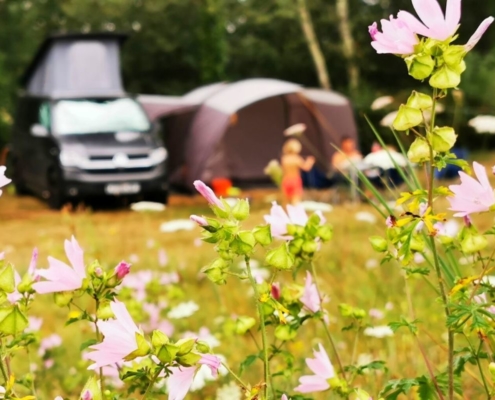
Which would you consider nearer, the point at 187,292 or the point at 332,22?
the point at 187,292

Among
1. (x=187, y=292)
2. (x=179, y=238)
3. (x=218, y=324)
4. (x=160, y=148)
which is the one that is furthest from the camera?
(x=160, y=148)

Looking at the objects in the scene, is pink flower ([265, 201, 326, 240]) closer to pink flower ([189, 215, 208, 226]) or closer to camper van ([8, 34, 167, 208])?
pink flower ([189, 215, 208, 226])

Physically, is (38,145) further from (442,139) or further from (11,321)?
(442,139)

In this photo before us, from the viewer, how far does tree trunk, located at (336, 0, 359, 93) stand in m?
23.0

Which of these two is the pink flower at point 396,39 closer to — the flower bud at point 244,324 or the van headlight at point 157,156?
the flower bud at point 244,324

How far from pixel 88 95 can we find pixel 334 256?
766cm

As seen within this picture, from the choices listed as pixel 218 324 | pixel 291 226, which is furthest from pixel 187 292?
pixel 291 226

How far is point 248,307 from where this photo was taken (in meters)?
3.63

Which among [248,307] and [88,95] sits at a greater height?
[248,307]

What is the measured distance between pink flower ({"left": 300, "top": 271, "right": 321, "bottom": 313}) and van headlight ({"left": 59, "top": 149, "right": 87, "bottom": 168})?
9.74 meters

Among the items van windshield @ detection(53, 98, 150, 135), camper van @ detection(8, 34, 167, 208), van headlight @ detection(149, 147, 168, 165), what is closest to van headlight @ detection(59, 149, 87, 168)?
camper van @ detection(8, 34, 167, 208)

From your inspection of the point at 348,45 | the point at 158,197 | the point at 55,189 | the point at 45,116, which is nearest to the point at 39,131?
the point at 45,116

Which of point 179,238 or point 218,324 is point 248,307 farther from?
point 179,238

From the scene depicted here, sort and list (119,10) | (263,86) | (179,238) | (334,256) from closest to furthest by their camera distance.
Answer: (334,256) → (179,238) → (263,86) → (119,10)
